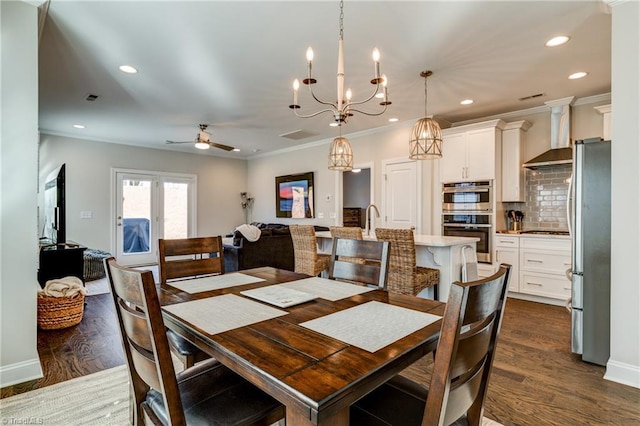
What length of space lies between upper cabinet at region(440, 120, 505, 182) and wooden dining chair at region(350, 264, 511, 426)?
13.4 ft

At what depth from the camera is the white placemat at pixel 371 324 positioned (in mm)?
1056

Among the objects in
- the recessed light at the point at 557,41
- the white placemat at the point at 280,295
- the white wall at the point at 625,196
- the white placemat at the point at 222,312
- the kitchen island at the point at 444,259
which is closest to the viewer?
the white placemat at the point at 222,312

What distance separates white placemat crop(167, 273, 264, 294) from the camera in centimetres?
174

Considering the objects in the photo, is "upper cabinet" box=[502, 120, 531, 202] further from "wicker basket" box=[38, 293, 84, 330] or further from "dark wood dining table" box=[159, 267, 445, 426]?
"wicker basket" box=[38, 293, 84, 330]

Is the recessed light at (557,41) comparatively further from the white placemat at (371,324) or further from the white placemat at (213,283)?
the white placemat at (213,283)

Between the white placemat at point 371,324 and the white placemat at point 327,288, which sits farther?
the white placemat at point 327,288

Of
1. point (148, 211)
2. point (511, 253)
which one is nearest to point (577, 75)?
point (511, 253)

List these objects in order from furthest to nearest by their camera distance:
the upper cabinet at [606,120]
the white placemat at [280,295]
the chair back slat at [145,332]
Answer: the upper cabinet at [606,120]
the white placemat at [280,295]
the chair back slat at [145,332]

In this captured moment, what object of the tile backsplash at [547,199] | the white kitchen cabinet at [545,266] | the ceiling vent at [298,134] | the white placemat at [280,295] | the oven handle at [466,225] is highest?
the ceiling vent at [298,134]

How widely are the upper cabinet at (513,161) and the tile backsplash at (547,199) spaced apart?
143 mm

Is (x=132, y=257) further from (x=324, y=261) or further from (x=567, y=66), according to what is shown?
(x=567, y=66)

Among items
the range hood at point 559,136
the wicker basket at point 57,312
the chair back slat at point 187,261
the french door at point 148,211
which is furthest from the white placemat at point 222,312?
the french door at point 148,211

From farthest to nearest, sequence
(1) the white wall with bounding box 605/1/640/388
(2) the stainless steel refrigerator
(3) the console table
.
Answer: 1. (3) the console table
2. (2) the stainless steel refrigerator
3. (1) the white wall with bounding box 605/1/640/388

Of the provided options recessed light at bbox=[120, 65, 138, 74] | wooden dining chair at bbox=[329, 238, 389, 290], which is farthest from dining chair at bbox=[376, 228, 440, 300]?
recessed light at bbox=[120, 65, 138, 74]
